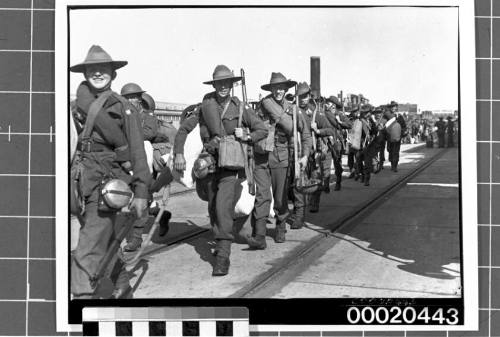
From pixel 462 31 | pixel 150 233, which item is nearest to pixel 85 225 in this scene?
pixel 150 233

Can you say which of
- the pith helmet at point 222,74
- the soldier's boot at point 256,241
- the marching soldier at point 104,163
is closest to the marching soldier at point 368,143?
the pith helmet at point 222,74

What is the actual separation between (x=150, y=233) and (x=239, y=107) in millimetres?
1111

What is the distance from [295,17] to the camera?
5.49m

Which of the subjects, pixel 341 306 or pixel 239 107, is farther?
pixel 239 107

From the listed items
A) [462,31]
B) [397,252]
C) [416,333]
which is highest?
[462,31]

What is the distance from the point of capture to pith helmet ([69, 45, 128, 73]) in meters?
5.45

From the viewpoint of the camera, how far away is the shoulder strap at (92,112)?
529cm

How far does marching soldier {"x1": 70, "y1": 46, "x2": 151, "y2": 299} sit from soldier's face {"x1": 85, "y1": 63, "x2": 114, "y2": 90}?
0.14ft

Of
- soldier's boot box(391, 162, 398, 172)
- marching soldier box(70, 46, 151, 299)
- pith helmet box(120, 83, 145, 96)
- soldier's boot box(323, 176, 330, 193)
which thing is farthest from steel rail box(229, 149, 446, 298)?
pith helmet box(120, 83, 145, 96)

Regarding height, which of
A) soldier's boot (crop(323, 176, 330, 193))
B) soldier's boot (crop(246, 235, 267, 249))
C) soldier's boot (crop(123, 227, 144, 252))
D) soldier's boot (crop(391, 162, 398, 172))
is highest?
soldier's boot (crop(391, 162, 398, 172))

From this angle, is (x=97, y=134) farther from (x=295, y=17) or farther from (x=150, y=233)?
(x=295, y=17)

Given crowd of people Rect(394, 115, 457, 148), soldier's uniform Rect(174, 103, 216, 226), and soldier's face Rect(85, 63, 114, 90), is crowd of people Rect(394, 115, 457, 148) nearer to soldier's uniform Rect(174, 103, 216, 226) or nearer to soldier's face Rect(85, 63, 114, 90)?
soldier's uniform Rect(174, 103, 216, 226)

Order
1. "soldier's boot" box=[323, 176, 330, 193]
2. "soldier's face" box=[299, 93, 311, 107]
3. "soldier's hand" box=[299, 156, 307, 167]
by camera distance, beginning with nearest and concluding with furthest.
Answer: "soldier's face" box=[299, 93, 311, 107], "soldier's hand" box=[299, 156, 307, 167], "soldier's boot" box=[323, 176, 330, 193]

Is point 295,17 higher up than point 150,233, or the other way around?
point 295,17
